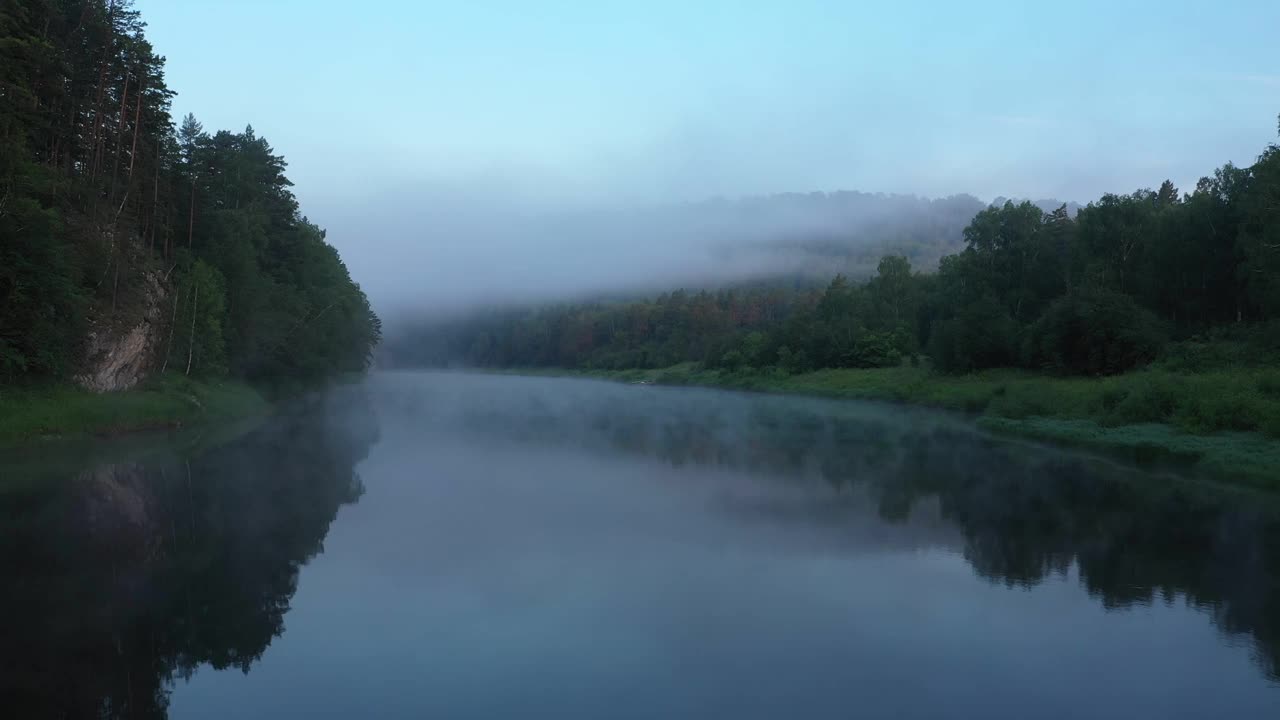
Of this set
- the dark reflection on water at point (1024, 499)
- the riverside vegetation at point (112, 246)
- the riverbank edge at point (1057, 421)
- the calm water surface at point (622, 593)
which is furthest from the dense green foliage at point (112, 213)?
the riverbank edge at point (1057, 421)

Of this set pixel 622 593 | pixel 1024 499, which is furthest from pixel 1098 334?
pixel 622 593

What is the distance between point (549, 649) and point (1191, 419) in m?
27.2

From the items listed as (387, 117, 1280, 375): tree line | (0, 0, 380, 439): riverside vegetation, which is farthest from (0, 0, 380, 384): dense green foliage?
(387, 117, 1280, 375): tree line

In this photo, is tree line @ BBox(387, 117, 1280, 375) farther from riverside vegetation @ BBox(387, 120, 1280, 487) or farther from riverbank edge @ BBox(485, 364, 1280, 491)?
Result: riverbank edge @ BBox(485, 364, 1280, 491)

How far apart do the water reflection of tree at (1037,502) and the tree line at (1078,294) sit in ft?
45.9

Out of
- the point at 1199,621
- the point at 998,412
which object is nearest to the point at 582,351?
the point at 998,412

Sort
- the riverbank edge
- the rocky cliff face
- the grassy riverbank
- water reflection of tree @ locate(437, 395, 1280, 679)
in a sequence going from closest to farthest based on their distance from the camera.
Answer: water reflection of tree @ locate(437, 395, 1280, 679), the riverbank edge, the grassy riverbank, the rocky cliff face

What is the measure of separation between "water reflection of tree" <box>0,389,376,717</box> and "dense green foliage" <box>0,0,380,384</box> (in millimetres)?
7593

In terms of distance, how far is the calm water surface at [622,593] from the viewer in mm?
7652

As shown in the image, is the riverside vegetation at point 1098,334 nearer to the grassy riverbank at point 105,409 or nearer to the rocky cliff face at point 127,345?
the grassy riverbank at point 105,409

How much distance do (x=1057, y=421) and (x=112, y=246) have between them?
3588 cm

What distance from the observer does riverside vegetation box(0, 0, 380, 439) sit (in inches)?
944

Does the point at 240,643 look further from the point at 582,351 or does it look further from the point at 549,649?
the point at 582,351

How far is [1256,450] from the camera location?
23.3 metres
